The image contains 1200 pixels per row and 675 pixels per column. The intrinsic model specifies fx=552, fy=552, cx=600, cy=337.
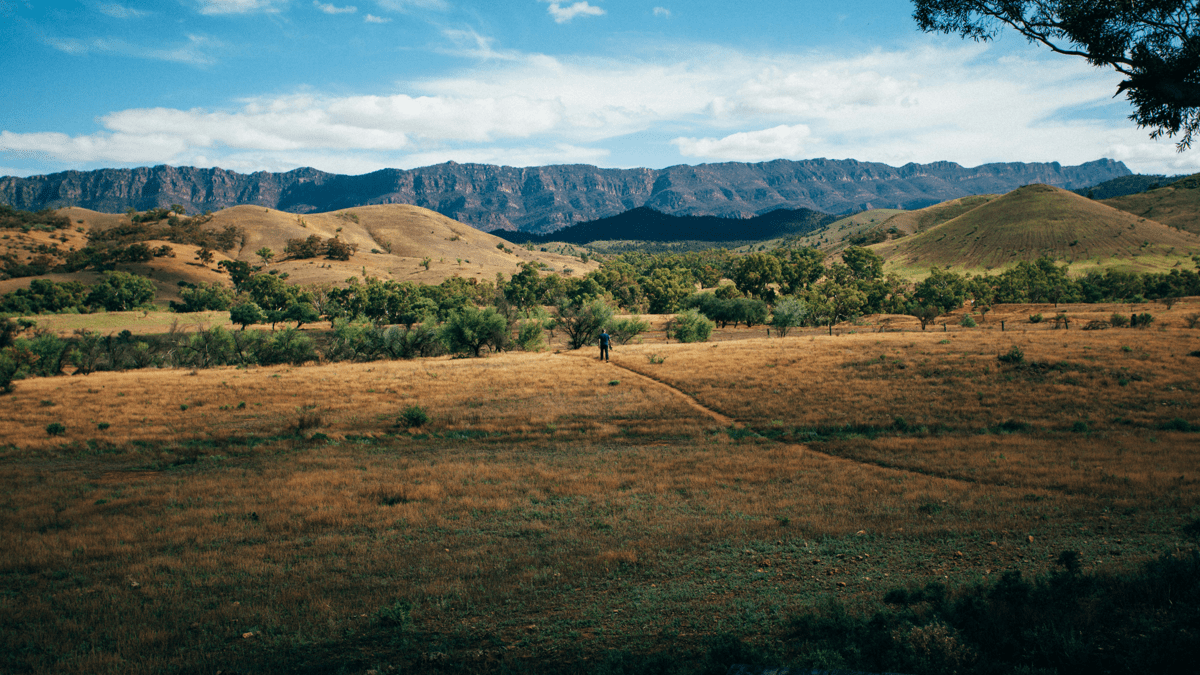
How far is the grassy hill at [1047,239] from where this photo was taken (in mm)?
141875

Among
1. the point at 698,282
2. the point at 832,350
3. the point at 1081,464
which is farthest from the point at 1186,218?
the point at 1081,464

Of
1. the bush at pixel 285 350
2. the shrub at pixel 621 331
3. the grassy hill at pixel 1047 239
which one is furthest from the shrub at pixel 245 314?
the grassy hill at pixel 1047 239

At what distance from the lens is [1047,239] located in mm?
157000

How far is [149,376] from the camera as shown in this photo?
143 ft

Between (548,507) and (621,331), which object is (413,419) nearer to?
(548,507)

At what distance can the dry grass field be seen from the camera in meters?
8.85

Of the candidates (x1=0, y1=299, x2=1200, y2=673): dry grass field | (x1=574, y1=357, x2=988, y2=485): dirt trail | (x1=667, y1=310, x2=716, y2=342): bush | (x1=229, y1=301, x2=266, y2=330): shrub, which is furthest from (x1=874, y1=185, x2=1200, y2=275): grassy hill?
(x1=229, y1=301, x2=266, y2=330): shrub

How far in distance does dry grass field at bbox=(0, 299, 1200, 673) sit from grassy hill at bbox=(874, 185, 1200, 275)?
14353 centimetres

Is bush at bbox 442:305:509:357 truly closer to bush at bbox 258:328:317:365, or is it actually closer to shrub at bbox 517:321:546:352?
shrub at bbox 517:321:546:352

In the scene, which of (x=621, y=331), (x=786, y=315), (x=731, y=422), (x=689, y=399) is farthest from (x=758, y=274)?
(x=731, y=422)

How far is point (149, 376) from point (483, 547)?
44.9 m

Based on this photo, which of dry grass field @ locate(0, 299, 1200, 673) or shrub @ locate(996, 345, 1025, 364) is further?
shrub @ locate(996, 345, 1025, 364)

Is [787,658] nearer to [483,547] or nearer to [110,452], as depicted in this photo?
[483,547]

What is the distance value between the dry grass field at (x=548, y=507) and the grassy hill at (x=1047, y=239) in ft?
471
